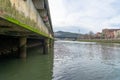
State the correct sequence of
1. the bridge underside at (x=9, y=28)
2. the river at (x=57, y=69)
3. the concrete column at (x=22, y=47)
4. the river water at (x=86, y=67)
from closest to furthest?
the bridge underside at (x=9, y=28), the river at (x=57, y=69), the river water at (x=86, y=67), the concrete column at (x=22, y=47)

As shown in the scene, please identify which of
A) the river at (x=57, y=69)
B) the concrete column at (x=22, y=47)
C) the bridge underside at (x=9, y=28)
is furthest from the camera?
the concrete column at (x=22, y=47)

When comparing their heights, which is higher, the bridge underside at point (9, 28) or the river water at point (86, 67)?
the bridge underside at point (9, 28)

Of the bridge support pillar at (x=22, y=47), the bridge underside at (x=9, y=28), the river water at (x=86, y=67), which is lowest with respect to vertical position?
the river water at (x=86, y=67)

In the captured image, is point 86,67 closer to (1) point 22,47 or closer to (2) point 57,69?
(2) point 57,69

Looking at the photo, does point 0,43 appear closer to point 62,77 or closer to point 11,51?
point 11,51

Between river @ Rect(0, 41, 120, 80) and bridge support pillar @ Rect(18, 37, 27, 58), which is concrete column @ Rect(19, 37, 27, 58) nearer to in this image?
bridge support pillar @ Rect(18, 37, 27, 58)

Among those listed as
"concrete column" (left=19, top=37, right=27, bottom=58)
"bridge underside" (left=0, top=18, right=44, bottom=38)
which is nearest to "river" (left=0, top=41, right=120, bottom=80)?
"concrete column" (left=19, top=37, right=27, bottom=58)

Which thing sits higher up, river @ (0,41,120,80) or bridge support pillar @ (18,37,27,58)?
bridge support pillar @ (18,37,27,58)

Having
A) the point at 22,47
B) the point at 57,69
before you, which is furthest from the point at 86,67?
the point at 22,47

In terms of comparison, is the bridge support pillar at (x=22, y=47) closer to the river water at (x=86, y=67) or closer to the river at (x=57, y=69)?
the river at (x=57, y=69)

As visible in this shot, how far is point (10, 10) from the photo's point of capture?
794 cm

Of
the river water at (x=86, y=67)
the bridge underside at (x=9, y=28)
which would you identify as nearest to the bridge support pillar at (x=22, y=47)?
the river water at (x=86, y=67)

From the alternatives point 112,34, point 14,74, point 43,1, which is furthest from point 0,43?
point 112,34

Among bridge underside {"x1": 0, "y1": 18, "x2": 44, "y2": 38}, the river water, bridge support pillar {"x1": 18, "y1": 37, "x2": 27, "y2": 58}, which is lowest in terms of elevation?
the river water
